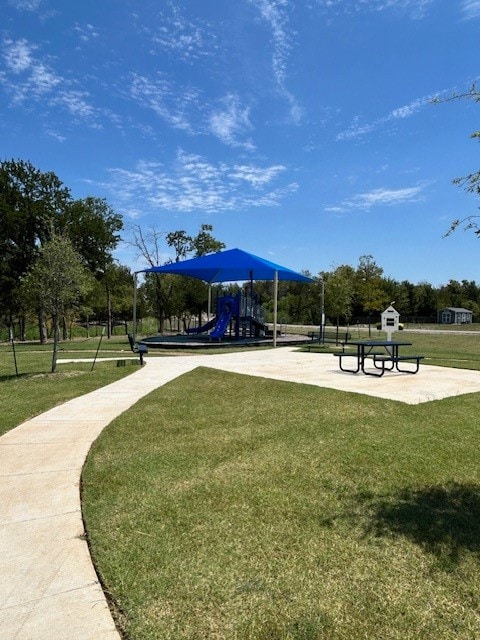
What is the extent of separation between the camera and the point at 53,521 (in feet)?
10.3

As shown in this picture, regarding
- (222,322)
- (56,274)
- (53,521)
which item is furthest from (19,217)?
(53,521)

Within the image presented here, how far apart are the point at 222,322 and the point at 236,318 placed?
1.12m

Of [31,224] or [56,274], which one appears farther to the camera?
[31,224]

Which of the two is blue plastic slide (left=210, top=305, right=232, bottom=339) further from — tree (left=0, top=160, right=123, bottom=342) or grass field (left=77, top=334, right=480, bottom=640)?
grass field (left=77, top=334, right=480, bottom=640)

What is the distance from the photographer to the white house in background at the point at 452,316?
6775 centimetres

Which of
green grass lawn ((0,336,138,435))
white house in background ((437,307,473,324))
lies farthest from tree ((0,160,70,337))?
white house in background ((437,307,473,324))

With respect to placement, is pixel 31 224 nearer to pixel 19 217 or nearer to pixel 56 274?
pixel 19 217

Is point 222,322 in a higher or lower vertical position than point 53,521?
higher

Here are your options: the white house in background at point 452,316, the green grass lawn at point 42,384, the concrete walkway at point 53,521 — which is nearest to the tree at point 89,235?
the green grass lawn at point 42,384

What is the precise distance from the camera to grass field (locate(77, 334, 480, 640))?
220 cm

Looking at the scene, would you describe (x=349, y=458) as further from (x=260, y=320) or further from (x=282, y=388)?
(x=260, y=320)

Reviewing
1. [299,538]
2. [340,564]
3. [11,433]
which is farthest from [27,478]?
[340,564]

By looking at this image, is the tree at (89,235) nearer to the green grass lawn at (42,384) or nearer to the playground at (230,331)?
the playground at (230,331)

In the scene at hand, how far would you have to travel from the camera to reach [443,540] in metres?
2.94
